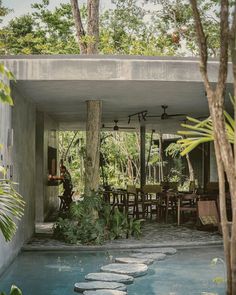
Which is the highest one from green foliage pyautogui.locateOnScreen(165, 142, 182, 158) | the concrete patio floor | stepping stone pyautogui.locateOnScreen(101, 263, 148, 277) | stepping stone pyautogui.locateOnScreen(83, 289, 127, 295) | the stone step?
green foliage pyautogui.locateOnScreen(165, 142, 182, 158)

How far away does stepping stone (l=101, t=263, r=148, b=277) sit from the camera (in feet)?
23.0

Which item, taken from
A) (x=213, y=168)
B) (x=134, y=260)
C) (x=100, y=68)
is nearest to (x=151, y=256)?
(x=134, y=260)

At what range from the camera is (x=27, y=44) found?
21.9 m

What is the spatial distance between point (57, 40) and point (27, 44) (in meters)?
1.69

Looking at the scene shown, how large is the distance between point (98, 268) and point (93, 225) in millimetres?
1821

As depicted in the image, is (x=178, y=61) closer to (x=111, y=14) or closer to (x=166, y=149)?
(x=166, y=149)

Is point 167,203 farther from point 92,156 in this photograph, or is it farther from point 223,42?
point 223,42

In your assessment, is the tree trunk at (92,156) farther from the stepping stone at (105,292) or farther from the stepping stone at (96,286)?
the stepping stone at (105,292)

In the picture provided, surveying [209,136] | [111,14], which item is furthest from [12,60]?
[111,14]

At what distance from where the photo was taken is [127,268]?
23.7 ft

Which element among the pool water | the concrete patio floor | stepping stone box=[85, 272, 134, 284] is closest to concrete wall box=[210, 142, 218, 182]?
the concrete patio floor

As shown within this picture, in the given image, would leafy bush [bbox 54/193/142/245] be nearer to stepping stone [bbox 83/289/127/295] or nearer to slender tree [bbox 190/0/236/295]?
stepping stone [bbox 83/289/127/295]

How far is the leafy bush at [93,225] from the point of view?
920 cm

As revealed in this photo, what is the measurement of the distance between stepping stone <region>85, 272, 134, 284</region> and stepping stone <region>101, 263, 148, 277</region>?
20cm
